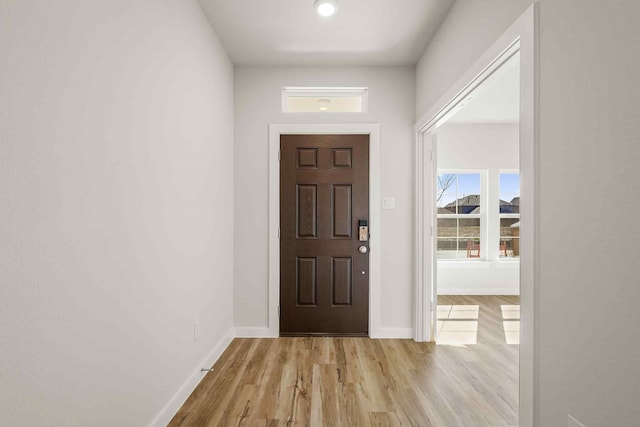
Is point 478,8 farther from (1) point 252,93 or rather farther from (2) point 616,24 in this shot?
(1) point 252,93

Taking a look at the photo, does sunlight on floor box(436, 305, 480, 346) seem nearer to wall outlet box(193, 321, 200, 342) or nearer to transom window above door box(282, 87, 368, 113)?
wall outlet box(193, 321, 200, 342)

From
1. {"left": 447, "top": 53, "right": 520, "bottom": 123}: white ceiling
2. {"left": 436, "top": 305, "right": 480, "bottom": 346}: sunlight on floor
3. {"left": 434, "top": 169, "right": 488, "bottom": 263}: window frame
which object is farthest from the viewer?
{"left": 434, "top": 169, "right": 488, "bottom": 263}: window frame

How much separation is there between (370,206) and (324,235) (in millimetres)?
541

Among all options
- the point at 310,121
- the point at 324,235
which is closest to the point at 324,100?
the point at 310,121

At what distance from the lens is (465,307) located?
15.3 ft

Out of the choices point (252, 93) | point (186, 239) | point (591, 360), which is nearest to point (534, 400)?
point (591, 360)

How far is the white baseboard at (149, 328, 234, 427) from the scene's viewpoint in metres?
1.87

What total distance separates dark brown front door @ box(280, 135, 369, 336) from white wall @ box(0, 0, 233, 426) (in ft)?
3.77

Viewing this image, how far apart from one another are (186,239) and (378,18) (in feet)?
7.02

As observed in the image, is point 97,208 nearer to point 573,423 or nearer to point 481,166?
point 573,423

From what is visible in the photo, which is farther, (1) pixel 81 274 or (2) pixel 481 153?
(2) pixel 481 153

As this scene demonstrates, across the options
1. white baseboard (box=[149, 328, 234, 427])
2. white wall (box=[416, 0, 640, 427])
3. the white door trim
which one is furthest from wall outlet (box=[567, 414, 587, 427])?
white baseboard (box=[149, 328, 234, 427])

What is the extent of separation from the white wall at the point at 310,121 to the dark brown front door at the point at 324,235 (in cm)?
19

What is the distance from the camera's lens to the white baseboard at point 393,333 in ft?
11.0
